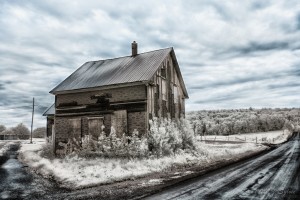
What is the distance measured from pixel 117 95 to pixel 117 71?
2576mm

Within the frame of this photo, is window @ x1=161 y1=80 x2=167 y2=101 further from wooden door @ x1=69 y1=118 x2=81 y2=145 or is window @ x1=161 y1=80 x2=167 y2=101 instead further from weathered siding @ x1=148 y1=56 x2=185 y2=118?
wooden door @ x1=69 y1=118 x2=81 y2=145

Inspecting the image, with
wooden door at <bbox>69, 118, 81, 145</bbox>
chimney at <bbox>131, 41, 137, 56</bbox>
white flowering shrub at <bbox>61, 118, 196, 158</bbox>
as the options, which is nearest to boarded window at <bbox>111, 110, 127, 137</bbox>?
white flowering shrub at <bbox>61, 118, 196, 158</bbox>

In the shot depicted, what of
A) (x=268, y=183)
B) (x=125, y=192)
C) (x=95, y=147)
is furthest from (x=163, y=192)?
A: (x=95, y=147)

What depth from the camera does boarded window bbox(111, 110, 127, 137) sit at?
61.0 ft

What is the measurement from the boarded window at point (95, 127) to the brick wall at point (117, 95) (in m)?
1.40

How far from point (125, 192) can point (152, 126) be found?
29.7 feet

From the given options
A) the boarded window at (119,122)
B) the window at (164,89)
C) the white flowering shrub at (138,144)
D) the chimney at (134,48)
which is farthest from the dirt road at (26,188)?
the chimney at (134,48)

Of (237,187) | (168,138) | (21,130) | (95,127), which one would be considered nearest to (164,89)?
(168,138)

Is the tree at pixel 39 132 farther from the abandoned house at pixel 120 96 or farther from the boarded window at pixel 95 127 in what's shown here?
the boarded window at pixel 95 127

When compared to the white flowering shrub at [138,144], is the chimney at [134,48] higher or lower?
higher

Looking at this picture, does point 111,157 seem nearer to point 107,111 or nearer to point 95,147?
point 95,147

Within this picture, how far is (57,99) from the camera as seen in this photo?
22375 millimetres

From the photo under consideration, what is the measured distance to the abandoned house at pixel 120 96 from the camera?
1852cm

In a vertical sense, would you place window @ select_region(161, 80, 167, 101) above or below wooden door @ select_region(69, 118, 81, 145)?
above
